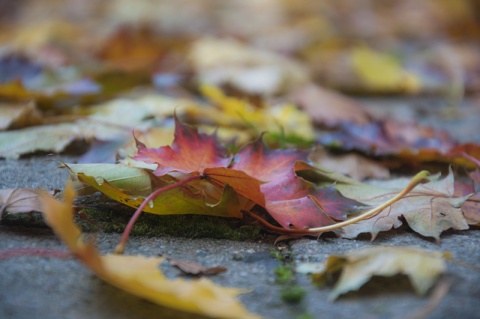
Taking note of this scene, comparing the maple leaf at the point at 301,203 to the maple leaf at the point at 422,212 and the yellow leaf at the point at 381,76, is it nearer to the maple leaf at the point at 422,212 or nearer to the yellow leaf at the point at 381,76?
the maple leaf at the point at 422,212

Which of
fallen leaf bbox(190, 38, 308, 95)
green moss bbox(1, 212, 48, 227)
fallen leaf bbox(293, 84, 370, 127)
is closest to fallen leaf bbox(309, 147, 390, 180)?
fallen leaf bbox(293, 84, 370, 127)

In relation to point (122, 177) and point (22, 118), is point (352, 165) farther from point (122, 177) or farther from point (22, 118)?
point (22, 118)

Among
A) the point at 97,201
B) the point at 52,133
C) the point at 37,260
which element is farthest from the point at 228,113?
the point at 37,260

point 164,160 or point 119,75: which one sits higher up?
point 164,160

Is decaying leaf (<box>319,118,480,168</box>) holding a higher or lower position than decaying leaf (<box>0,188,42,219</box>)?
lower

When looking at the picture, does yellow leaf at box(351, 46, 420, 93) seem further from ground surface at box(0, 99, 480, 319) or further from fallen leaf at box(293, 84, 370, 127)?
ground surface at box(0, 99, 480, 319)

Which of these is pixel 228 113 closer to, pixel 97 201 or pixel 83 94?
pixel 83 94

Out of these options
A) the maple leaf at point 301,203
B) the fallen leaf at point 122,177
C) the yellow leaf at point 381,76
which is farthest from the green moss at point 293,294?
the yellow leaf at point 381,76
